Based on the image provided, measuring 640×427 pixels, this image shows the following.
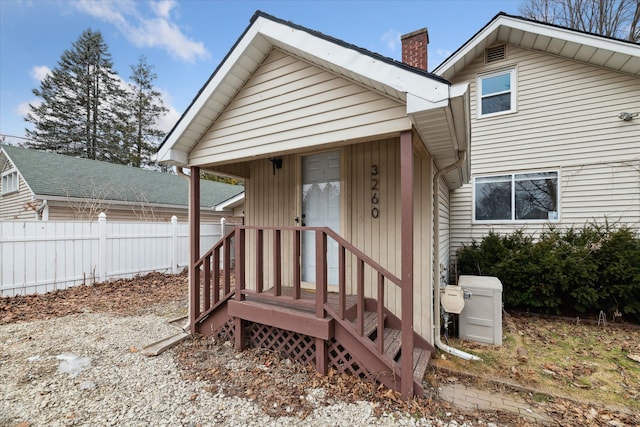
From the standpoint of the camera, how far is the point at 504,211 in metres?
6.70

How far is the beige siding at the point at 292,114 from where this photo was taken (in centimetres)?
268

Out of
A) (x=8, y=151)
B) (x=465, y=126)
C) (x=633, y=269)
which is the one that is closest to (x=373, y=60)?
(x=465, y=126)

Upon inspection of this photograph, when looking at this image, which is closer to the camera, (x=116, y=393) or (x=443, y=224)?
(x=116, y=393)

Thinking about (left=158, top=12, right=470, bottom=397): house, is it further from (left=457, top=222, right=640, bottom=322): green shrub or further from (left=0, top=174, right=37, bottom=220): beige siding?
(left=0, top=174, right=37, bottom=220): beige siding

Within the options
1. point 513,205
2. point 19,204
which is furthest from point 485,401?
point 19,204

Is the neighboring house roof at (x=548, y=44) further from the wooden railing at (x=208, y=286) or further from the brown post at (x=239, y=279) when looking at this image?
the wooden railing at (x=208, y=286)

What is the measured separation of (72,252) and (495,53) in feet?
37.7

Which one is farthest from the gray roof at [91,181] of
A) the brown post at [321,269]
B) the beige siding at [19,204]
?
the brown post at [321,269]

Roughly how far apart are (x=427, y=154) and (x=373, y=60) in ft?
4.49

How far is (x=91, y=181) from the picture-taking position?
10180 millimetres

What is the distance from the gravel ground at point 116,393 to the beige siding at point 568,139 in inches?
240

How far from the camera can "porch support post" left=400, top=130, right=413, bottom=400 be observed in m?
2.46

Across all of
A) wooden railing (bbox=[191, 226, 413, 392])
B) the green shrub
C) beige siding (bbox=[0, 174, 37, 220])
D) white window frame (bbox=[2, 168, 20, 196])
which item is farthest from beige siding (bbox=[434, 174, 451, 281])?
white window frame (bbox=[2, 168, 20, 196])

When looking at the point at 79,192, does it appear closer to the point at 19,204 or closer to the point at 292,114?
the point at 19,204
